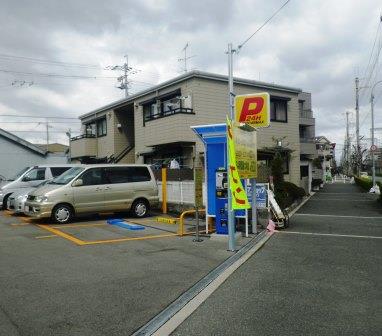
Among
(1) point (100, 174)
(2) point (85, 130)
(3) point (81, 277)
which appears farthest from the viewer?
(2) point (85, 130)

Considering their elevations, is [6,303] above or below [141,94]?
below

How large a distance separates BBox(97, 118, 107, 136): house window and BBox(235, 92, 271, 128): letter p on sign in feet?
66.7

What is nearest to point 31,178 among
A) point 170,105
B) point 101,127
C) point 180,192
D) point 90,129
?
point 180,192

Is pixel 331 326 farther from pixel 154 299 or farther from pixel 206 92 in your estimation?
pixel 206 92

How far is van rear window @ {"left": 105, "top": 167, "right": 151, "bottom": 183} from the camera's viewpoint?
13924 millimetres

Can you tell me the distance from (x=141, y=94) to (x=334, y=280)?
1991cm

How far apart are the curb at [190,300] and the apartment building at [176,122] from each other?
24.4ft

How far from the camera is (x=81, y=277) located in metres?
6.46

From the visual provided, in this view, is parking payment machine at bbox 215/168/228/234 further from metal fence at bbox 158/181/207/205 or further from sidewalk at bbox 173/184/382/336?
metal fence at bbox 158/181/207/205

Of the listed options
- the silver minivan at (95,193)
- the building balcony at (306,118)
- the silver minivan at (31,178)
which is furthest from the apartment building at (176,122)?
the building balcony at (306,118)

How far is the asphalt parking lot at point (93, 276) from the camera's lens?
15.3 ft

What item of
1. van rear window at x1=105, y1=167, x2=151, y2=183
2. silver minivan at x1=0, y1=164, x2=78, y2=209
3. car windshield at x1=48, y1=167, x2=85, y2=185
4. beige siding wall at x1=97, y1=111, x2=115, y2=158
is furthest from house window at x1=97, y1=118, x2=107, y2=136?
car windshield at x1=48, y1=167, x2=85, y2=185

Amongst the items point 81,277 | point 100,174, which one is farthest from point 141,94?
point 81,277

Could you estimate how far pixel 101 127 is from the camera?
103 feet
